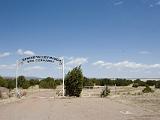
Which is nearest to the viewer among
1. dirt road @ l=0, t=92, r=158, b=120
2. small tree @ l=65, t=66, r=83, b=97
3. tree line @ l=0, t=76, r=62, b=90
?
dirt road @ l=0, t=92, r=158, b=120

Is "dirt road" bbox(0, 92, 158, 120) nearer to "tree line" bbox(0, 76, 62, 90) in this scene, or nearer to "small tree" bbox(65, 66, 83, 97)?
"small tree" bbox(65, 66, 83, 97)

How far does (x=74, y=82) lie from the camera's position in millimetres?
40688

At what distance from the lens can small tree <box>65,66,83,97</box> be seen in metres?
40.7

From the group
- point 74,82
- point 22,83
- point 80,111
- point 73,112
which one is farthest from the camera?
point 22,83

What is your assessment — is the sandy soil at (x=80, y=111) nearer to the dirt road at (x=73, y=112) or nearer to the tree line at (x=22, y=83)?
the dirt road at (x=73, y=112)

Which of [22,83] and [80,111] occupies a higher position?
[22,83]

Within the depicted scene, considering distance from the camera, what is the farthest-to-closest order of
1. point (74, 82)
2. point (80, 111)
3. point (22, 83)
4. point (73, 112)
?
point (22, 83) → point (74, 82) → point (80, 111) → point (73, 112)

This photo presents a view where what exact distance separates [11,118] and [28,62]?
25.8m

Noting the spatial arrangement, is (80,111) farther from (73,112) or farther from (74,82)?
(74,82)

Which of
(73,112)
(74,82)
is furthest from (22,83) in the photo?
(73,112)

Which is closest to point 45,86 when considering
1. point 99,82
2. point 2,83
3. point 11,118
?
point 2,83

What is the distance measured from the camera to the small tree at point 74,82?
4066cm

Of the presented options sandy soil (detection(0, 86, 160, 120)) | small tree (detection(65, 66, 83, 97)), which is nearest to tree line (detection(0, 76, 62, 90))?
small tree (detection(65, 66, 83, 97))

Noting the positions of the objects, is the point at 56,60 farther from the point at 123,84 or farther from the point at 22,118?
the point at 123,84
